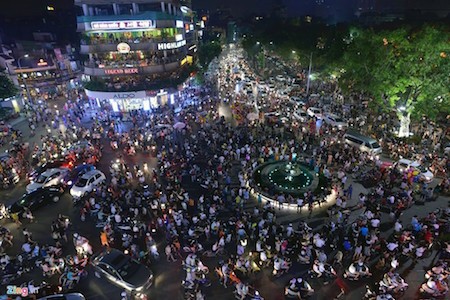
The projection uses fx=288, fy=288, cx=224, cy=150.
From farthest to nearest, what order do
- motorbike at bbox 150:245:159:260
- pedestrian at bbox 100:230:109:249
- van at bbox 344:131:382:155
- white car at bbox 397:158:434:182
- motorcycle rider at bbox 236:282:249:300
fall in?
van at bbox 344:131:382:155
white car at bbox 397:158:434:182
pedestrian at bbox 100:230:109:249
motorbike at bbox 150:245:159:260
motorcycle rider at bbox 236:282:249:300

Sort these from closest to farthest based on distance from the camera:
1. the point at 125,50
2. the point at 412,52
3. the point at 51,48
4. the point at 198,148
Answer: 1. the point at 412,52
2. the point at 198,148
3. the point at 125,50
4. the point at 51,48

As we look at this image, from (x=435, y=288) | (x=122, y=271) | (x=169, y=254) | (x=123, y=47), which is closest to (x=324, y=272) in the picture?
(x=435, y=288)

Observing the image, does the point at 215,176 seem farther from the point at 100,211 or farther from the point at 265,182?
the point at 100,211

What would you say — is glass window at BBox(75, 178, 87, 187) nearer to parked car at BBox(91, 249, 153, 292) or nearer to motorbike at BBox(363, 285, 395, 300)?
parked car at BBox(91, 249, 153, 292)

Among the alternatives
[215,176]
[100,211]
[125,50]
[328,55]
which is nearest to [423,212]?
[215,176]

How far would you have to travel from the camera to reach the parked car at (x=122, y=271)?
1372cm

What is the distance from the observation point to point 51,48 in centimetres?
5788

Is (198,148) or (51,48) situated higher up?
(51,48)

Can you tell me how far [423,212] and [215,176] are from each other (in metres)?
14.2

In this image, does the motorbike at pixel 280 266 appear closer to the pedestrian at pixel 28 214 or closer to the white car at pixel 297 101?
the pedestrian at pixel 28 214

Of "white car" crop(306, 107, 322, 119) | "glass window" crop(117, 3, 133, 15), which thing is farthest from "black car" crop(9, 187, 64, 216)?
"glass window" crop(117, 3, 133, 15)

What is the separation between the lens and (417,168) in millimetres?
21781

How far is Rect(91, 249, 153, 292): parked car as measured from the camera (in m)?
13.7

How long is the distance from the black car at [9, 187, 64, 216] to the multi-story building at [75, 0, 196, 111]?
2200 centimetres
